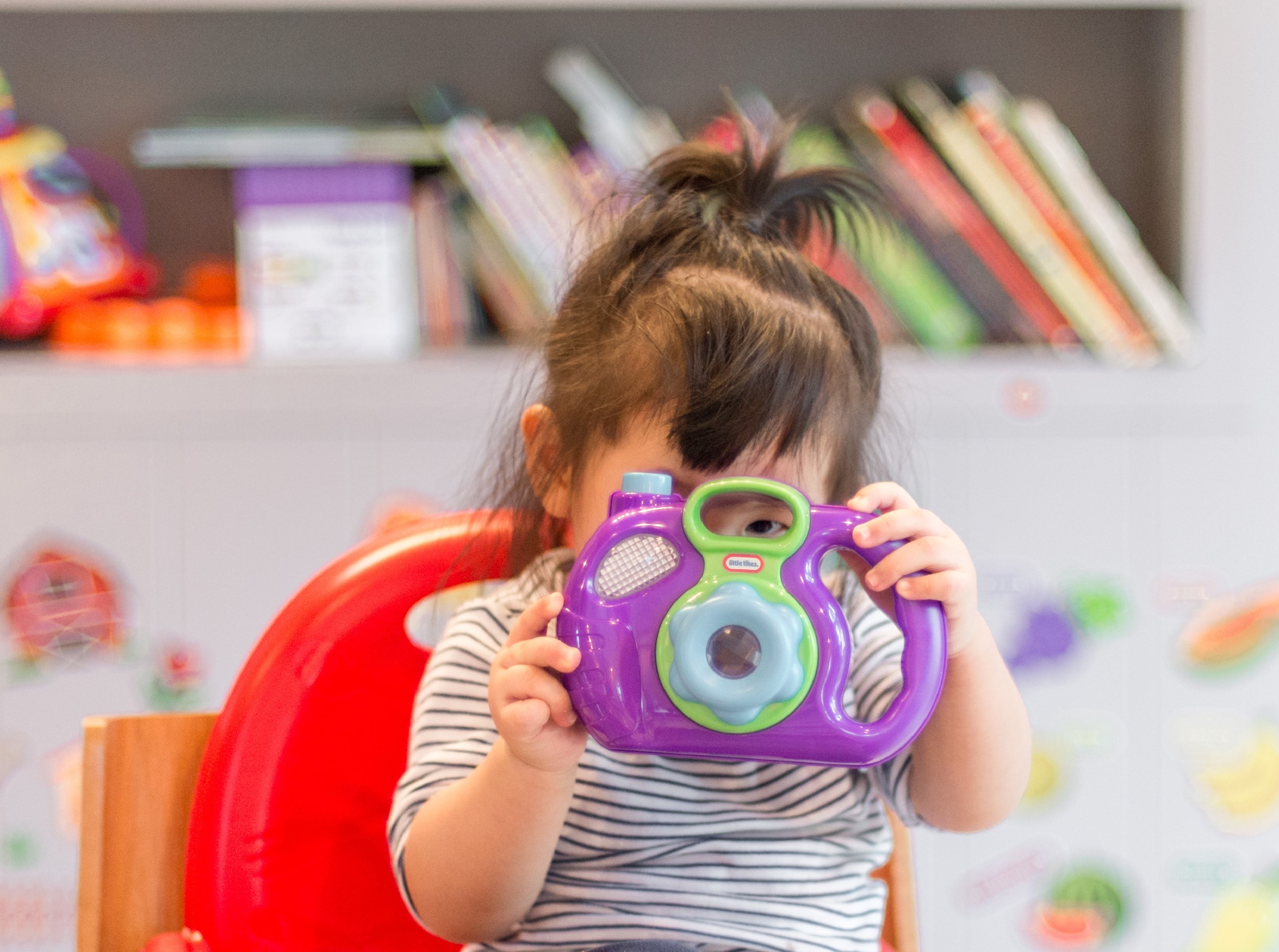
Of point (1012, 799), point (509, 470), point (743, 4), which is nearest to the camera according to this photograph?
point (1012, 799)

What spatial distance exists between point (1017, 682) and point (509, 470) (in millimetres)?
697

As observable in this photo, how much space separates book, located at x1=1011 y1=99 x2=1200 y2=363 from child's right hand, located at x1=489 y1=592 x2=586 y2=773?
91 centimetres

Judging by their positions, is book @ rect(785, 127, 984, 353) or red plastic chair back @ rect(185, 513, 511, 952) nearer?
red plastic chair back @ rect(185, 513, 511, 952)

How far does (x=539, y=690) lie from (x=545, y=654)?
17 millimetres

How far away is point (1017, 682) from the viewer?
1180 millimetres

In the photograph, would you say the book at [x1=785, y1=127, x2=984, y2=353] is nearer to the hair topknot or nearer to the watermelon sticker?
the watermelon sticker

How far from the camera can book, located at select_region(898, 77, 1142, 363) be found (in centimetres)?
118

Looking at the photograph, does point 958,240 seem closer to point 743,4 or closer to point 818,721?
point 743,4

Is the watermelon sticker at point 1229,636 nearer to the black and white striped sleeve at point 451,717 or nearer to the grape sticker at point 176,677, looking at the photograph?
the black and white striped sleeve at point 451,717

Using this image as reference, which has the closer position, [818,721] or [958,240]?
[818,721]

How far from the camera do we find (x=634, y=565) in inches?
17.7

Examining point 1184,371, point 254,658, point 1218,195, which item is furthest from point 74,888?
point 1218,195

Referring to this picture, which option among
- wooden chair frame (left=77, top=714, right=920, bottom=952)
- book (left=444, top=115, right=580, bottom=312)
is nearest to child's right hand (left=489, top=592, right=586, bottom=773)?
wooden chair frame (left=77, top=714, right=920, bottom=952)

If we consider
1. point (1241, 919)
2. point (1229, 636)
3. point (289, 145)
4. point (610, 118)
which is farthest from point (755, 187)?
point (1241, 919)
